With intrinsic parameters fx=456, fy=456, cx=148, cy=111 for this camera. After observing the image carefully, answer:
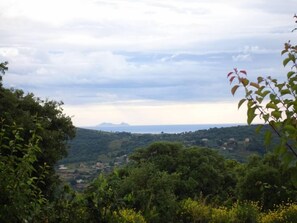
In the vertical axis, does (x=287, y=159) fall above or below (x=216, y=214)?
above

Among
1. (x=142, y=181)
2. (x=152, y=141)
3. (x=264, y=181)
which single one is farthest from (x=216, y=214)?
(x=152, y=141)

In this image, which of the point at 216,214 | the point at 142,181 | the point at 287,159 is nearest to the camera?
the point at 287,159

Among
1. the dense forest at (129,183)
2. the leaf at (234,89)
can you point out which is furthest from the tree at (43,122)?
the leaf at (234,89)

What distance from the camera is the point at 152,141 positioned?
70.0m

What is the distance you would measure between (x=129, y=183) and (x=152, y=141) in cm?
5530

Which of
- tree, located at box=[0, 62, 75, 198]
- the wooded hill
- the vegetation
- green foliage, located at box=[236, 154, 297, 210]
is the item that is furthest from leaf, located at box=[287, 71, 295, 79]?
the wooded hill

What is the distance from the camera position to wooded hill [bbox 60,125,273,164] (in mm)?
74125

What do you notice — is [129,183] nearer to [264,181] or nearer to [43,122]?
[43,122]

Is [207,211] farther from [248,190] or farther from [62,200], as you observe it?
[248,190]

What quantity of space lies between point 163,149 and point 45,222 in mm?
26572

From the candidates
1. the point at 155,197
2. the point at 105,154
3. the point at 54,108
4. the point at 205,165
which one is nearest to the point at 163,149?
the point at 205,165

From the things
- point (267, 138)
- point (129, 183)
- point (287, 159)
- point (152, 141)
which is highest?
point (267, 138)

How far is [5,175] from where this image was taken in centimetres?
469

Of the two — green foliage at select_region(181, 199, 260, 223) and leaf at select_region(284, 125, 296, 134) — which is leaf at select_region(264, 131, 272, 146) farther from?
green foliage at select_region(181, 199, 260, 223)
